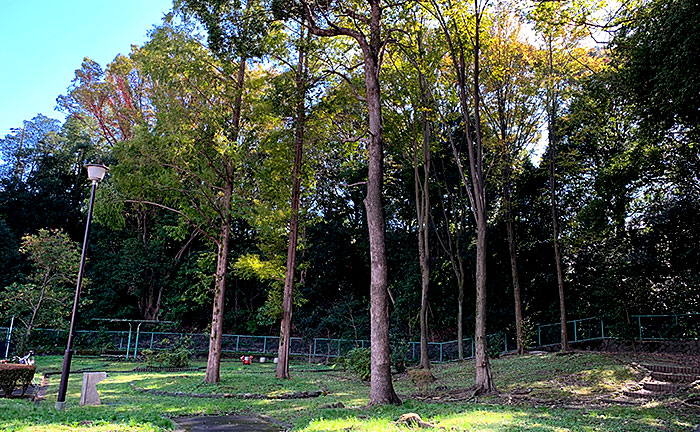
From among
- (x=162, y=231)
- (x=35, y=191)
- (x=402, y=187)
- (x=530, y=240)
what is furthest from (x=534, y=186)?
(x=35, y=191)

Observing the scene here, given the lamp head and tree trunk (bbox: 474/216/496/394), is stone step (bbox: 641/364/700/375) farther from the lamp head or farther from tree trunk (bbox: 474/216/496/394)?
the lamp head

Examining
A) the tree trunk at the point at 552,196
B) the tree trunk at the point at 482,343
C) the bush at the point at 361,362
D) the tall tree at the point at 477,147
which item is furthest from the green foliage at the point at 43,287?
the tree trunk at the point at 552,196

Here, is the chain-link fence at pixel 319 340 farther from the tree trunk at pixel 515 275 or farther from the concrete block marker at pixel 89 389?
the concrete block marker at pixel 89 389

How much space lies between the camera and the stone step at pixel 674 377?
10.9 m

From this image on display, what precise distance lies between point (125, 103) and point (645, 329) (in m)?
32.0

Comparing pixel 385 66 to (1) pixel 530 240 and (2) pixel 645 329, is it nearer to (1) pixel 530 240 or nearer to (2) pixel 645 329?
(1) pixel 530 240

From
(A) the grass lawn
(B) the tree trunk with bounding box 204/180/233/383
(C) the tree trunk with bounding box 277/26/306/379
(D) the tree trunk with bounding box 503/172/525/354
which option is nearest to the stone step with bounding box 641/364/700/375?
(A) the grass lawn

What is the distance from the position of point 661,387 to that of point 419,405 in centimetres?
601

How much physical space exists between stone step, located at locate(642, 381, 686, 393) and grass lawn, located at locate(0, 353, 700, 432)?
2.16ft

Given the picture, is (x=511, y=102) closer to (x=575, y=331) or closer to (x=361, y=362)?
(x=575, y=331)

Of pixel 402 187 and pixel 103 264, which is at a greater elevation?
pixel 402 187

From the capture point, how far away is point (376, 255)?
9453 millimetres

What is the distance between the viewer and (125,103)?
31766 millimetres

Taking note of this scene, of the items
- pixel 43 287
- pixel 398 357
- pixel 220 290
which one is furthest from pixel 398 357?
pixel 43 287
